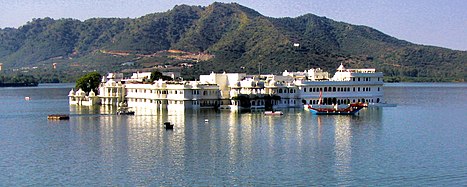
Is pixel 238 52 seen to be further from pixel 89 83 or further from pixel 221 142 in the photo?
pixel 221 142

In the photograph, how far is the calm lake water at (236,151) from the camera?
27.7m

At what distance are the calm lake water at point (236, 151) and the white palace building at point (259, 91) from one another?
9.75 m

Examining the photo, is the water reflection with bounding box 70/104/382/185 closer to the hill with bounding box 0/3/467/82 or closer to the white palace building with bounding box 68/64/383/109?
the white palace building with bounding box 68/64/383/109

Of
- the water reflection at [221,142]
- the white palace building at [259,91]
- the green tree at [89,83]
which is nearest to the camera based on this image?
the water reflection at [221,142]

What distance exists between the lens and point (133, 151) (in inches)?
1341

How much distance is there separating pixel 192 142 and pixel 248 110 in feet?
75.8

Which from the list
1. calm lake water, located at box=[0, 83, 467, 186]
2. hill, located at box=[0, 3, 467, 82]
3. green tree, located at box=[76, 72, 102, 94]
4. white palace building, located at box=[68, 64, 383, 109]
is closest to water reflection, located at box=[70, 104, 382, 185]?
calm lake water, located at box=[0, 83, 467, 186]

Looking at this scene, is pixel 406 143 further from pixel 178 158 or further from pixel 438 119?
pixel 438 119

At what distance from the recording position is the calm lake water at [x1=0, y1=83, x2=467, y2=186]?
27.7 m

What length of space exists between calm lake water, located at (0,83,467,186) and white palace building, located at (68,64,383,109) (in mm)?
9750

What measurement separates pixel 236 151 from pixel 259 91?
29.9 metres

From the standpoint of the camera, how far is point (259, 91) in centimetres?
6353

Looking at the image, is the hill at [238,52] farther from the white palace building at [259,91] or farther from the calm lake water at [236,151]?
the calm lake water at [236,151]

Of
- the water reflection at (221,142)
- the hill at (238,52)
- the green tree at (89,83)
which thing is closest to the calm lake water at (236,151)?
the water reflection at (221,142)
